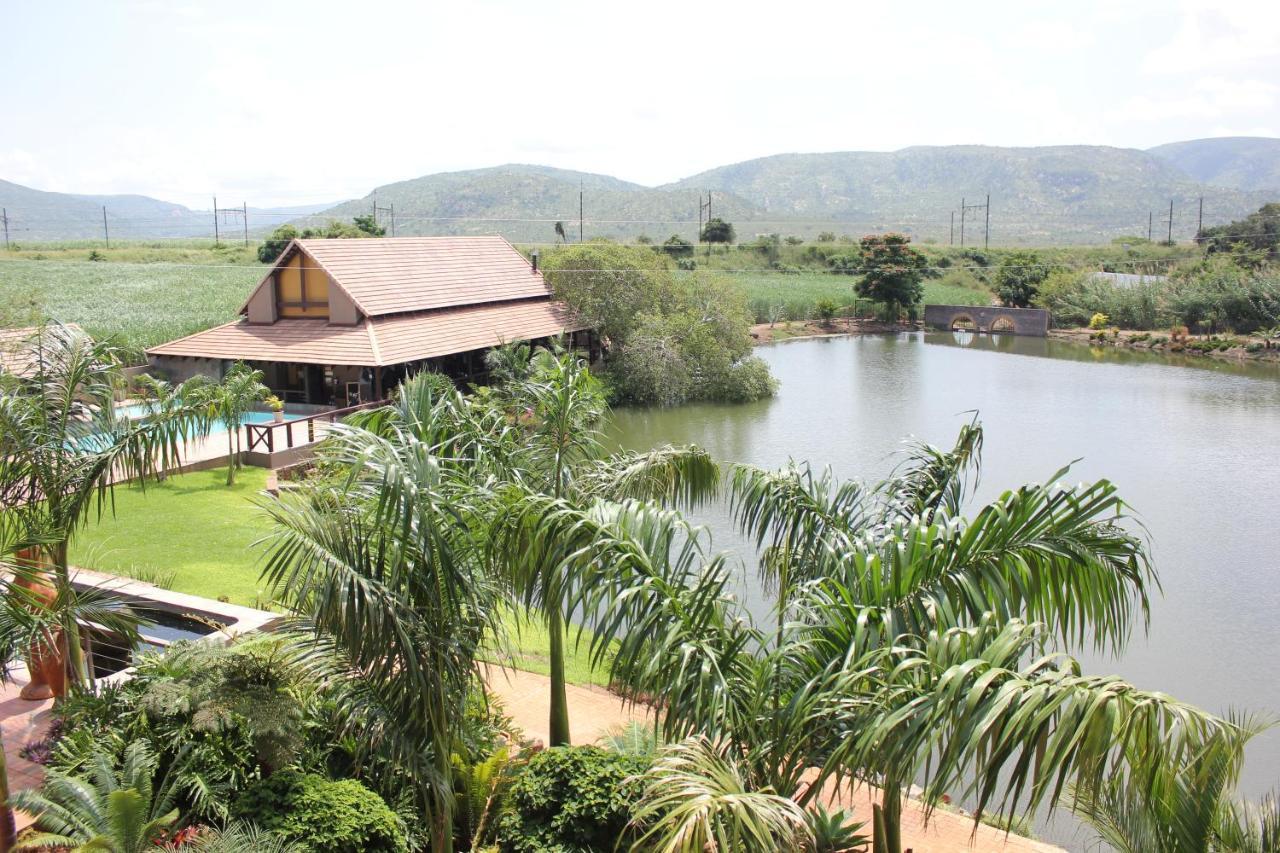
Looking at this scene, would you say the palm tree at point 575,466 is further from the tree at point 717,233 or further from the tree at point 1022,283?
the tree at point 717,233

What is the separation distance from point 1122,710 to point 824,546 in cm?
302

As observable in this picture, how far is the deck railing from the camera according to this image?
1848 cm

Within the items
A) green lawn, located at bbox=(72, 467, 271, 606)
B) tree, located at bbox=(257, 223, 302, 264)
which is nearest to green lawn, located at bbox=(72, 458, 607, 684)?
green lawn, located at bbox=(72, 467, 271, 606)

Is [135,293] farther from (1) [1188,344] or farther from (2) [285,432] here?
(1) [1188,344]

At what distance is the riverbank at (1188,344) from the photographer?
134 feet

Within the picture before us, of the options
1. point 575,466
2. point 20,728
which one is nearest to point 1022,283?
point 575,466

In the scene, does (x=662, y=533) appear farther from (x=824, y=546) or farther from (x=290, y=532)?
(x=290, y=532)

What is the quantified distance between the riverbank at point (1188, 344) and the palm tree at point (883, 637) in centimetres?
4065

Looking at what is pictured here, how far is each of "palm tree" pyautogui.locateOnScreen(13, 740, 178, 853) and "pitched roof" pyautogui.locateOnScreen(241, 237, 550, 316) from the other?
1898cm

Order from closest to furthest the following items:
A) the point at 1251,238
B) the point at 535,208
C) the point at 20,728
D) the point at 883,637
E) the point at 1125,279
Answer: the point at 883,637
the point at 20,728
the point at 1125,279
the point at 1251,238
the point at 535,208

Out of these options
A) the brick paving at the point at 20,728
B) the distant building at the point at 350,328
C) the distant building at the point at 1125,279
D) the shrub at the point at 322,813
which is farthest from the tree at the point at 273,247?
the shrub at the point at 322,813

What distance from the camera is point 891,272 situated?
49.8 meters

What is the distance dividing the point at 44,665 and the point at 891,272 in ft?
151

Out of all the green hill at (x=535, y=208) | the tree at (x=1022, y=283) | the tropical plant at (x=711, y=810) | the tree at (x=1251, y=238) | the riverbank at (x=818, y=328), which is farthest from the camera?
the green hill at (x=535, y=208)
